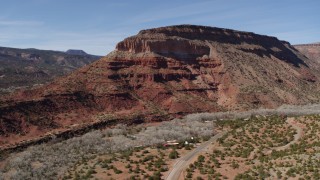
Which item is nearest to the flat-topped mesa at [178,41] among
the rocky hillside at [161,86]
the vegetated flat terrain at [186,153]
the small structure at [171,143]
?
the rocky hillside at [161,86]

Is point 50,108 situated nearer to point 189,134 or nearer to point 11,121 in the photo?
point 11,121

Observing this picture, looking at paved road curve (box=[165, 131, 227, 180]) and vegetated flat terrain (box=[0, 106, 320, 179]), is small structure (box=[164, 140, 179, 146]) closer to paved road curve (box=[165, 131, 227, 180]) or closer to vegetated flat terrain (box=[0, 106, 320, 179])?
vegetated flat terrain (box=[0, 106, 320, 179])

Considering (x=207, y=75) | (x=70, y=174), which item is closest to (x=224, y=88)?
(x=207, y=75)

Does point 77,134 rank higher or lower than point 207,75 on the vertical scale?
lower

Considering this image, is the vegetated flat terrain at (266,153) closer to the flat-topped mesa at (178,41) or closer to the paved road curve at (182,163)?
the paved road curve at (182,163)

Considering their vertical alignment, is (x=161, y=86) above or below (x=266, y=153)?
above

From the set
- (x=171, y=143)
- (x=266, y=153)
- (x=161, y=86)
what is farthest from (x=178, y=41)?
(x=266, y=153)

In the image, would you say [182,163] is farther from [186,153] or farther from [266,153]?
[266,153]

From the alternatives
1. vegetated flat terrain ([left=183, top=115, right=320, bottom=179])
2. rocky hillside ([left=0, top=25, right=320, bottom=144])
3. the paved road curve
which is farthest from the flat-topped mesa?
the paved road curve
